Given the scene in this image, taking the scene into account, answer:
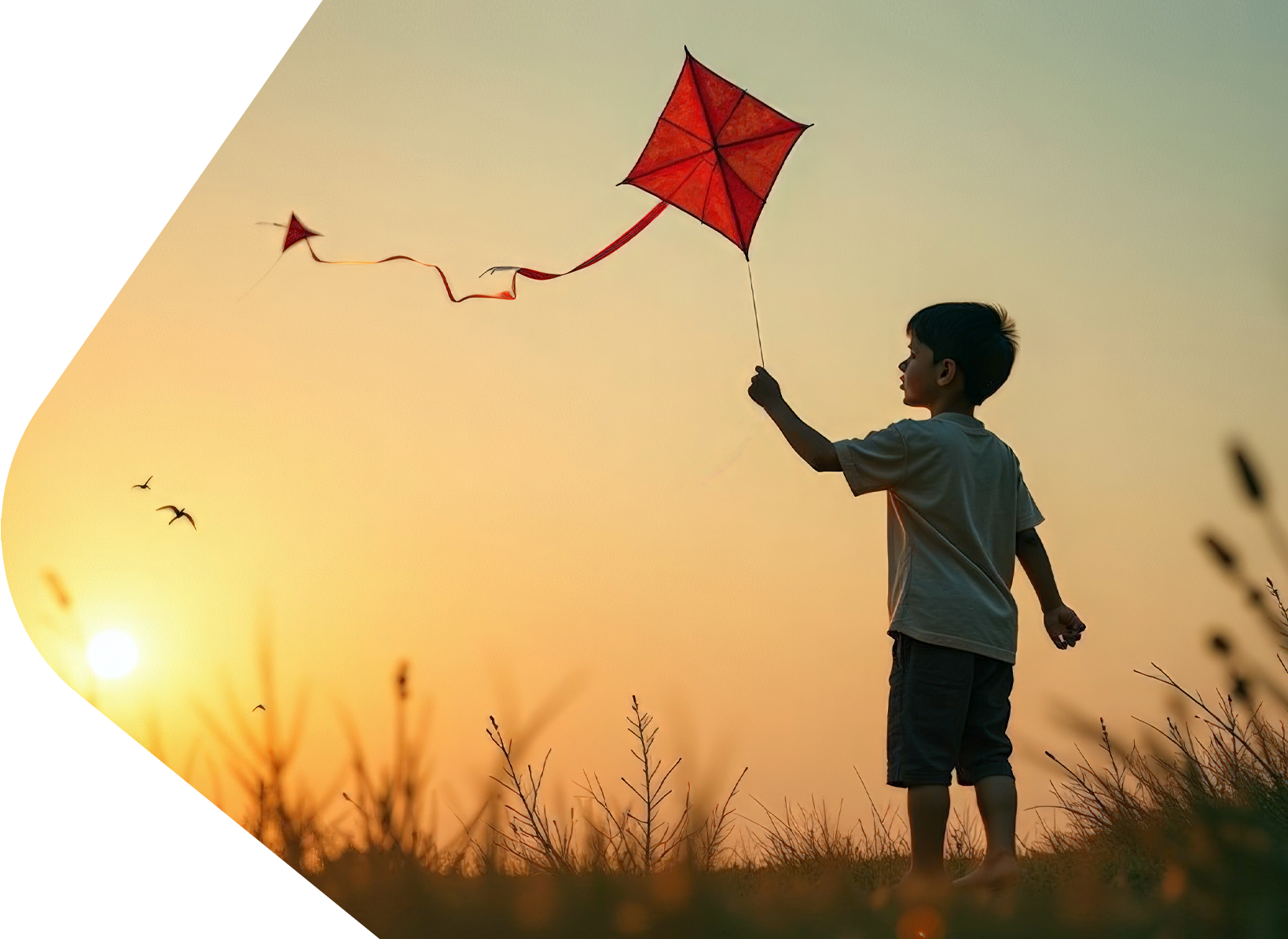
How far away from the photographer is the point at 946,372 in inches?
89.1

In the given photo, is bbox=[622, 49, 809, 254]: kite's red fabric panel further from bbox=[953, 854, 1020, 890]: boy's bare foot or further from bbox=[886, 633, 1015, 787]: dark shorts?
bbox=[953, 854, 1020, 890]: boy's bare foot

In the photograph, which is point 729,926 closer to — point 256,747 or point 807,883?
point 807,883

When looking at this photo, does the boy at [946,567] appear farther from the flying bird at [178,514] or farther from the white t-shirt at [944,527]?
the flying bird at [178,514]

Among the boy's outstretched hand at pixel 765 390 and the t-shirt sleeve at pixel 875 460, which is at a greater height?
the boy's outstretched hand at pixel 765 390

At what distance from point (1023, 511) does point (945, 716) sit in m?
0.45

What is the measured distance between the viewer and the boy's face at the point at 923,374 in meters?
2.27

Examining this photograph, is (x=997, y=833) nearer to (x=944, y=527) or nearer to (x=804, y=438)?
(x=944, y=527)

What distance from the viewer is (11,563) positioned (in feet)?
9.98

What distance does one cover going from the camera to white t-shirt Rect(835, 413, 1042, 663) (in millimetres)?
2131

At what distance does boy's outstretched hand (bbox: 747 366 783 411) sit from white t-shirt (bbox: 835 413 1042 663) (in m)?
0.13

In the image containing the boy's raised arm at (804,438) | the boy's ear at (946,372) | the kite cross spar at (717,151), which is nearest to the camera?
the boy's raised arm at (804,438)

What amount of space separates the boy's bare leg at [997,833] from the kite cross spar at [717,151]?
40.4 inches

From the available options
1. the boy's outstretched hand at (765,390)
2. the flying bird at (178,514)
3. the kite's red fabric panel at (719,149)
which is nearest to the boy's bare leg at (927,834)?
the boy's outstretched hand at (765,390)

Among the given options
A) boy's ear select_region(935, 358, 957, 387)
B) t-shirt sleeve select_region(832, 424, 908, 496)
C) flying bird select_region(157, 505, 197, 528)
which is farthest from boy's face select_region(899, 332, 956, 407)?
flying bird select_region(157, 505, 197, 528)
